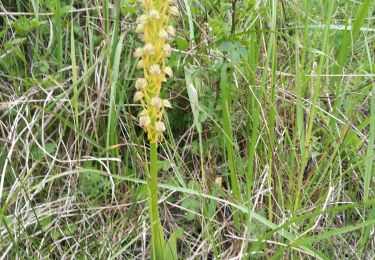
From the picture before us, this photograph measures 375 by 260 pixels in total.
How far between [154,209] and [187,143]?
1.59 feet

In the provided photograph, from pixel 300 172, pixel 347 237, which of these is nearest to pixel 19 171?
pixel 300 172

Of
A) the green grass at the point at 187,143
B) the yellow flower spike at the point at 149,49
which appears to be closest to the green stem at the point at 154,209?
the green grass at the point at 187,143

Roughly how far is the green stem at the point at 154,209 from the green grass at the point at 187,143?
0.03 m

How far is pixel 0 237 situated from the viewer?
4.42ft

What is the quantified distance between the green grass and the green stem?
3 centimetres

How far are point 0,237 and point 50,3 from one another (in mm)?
685

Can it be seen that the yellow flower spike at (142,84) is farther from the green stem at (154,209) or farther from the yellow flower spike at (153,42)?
the green stem at (154,209)

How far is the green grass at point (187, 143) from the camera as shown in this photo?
1.39m

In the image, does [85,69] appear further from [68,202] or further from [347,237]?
[347,237]

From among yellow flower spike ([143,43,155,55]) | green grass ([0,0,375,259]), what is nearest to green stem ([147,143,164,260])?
green grass ([0,0,375,259])

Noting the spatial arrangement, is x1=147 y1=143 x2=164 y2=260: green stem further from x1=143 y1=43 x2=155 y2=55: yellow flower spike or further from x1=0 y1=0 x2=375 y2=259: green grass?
x1=143 y1=43 x2=155 y2=55: yellow flower spike

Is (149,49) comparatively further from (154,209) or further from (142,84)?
(154,209)

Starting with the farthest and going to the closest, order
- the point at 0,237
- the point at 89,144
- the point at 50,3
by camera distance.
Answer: the point at 50,3 → the point at 89,144 → the point at 0,237

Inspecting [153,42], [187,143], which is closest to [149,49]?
[153,42]
